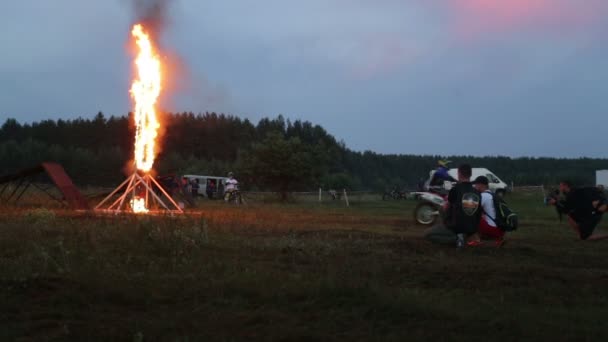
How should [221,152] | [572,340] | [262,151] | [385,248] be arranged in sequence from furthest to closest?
1. [221,152]
2. [262,151]
3. [385,248]
4. [572,340]

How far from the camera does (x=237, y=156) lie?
67.7 metres

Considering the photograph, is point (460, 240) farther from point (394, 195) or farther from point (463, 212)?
point (394, 195)

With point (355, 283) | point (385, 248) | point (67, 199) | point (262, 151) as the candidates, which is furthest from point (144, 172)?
point (262, 151)

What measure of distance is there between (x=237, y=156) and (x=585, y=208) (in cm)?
5542

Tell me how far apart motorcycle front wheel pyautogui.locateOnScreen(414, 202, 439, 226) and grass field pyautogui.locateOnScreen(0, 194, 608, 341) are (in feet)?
24.1

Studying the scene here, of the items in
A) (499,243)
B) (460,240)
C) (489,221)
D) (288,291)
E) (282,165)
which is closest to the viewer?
(288,291)

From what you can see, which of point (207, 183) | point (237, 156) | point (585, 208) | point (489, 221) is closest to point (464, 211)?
point (489, 221)

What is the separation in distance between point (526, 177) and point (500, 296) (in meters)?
81.6

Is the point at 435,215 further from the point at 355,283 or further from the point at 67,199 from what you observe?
the point at 355,283

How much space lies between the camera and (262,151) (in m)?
46.8

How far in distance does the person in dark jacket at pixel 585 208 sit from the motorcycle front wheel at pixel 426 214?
5.00m

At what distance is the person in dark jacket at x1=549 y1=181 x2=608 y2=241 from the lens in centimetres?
1338

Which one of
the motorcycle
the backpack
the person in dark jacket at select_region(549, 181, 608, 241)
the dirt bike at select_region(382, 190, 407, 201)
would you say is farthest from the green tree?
the backpack

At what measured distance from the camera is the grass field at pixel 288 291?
5582mm
